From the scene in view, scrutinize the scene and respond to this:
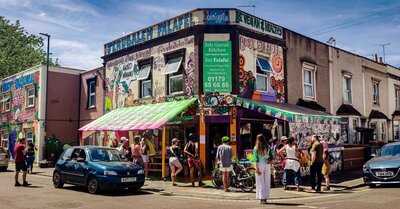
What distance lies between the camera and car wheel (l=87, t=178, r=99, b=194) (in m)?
13.4

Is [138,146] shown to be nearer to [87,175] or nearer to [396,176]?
[87,175]

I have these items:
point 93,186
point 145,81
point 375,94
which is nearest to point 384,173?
point 93,186

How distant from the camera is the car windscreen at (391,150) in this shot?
15930mm

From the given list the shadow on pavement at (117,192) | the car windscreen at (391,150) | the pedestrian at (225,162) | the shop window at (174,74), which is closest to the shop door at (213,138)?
the shop window at (174,74)

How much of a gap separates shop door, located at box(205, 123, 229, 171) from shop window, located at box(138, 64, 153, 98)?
426cm

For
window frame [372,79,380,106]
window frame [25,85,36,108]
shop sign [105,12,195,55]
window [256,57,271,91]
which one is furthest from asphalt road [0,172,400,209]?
window frame [372,79,380,106]

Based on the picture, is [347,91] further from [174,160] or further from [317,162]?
[174,160]

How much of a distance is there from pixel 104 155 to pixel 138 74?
7541 millimetres

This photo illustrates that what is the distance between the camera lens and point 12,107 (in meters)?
31.3

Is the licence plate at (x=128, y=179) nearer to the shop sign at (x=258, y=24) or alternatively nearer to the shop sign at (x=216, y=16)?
the shop sign at (x=216, y=16)

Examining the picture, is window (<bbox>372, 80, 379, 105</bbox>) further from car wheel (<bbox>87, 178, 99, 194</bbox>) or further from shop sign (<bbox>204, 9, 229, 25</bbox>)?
car wheel (<bbox>87, 178, 99, 194</bbox>)

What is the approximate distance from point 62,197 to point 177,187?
4095mm

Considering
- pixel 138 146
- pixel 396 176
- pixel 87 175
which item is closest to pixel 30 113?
pixel 138 146

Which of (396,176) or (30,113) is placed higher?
(30,113)
